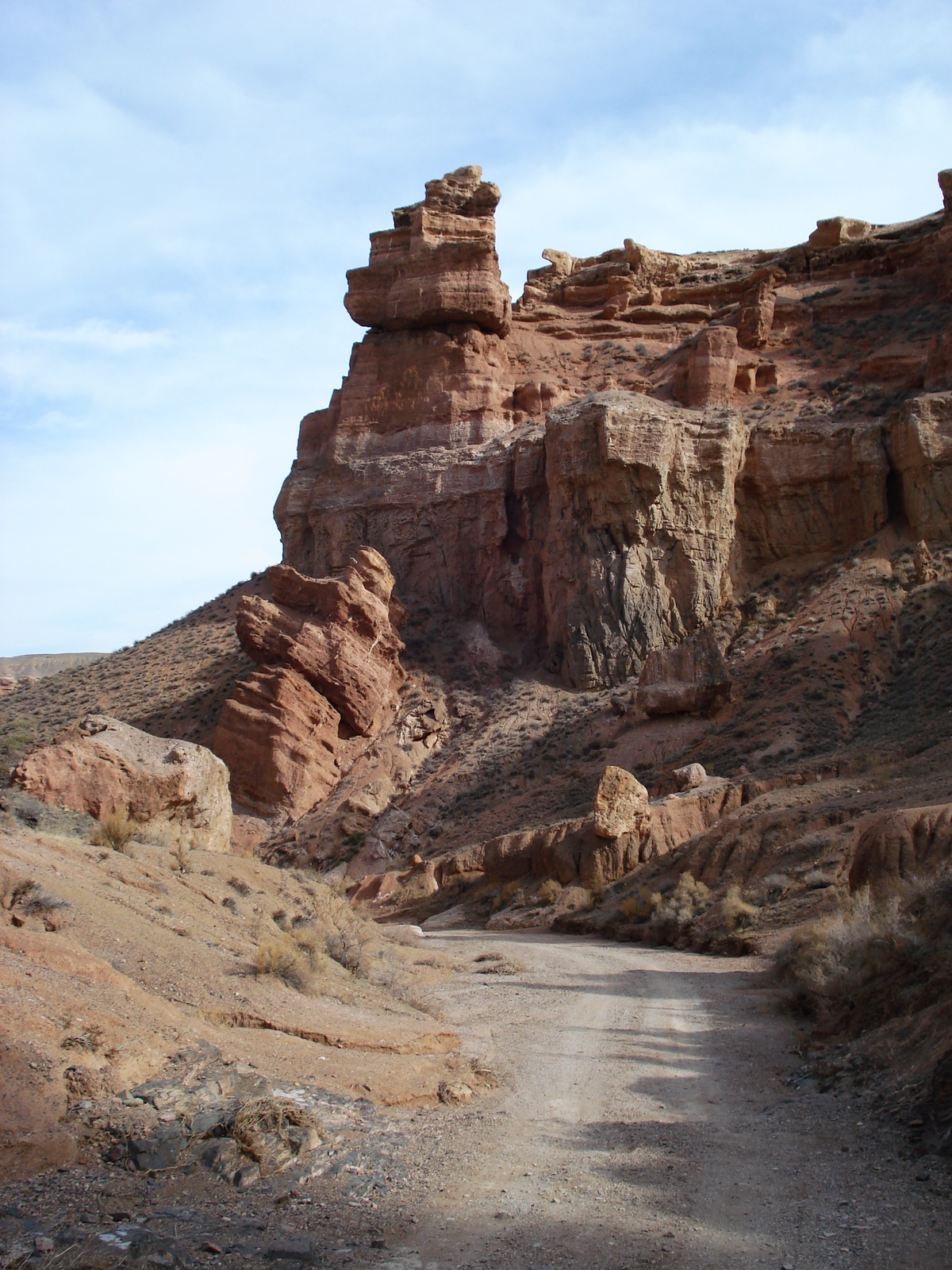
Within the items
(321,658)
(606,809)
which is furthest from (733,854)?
(321,658)

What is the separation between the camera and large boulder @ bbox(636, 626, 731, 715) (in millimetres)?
35719

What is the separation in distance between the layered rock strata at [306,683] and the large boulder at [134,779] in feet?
73.2

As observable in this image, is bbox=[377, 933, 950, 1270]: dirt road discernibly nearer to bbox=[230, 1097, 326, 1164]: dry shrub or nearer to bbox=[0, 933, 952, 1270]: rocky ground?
bbox=[0, 933, 952, 1270]: rocky ground

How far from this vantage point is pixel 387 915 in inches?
1204

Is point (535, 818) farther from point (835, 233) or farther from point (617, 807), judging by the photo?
point (835, 233)

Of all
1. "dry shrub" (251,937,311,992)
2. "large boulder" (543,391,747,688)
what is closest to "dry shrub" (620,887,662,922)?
"dry shrub" (251,937,311,992)

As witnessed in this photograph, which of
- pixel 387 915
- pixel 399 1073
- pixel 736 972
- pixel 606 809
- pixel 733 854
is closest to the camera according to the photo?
pixel 399 1073

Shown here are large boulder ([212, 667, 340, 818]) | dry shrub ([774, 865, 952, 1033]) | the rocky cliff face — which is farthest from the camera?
the rocky cliff face

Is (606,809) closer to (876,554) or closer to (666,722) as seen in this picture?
(666,722)

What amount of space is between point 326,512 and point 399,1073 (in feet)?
142

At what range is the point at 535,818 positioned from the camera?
3400 cm

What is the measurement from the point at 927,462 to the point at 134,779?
3575 centimetres

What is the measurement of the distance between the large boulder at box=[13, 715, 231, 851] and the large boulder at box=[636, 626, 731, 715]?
22.1 meters

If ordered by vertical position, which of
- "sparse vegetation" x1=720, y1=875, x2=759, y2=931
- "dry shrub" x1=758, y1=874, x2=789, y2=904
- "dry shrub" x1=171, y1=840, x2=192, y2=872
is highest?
"dry shrub" x1=171, y1=840, x2=192, y2=872
